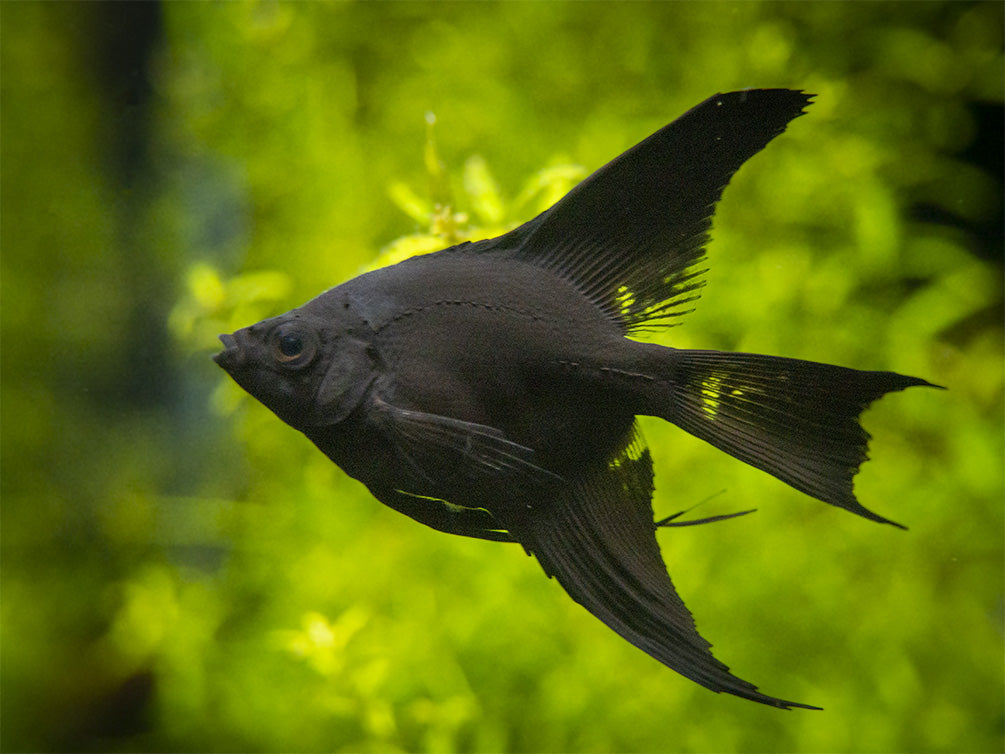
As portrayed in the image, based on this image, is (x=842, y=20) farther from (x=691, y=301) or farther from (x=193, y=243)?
(x=193, y=243)

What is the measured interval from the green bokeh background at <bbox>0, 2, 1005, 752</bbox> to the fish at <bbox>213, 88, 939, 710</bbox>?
25.9 inches

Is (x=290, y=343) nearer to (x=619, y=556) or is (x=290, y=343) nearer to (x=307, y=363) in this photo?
(x=307, y=363)

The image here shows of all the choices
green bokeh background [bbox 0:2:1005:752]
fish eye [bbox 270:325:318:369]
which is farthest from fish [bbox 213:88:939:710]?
green bokeh background [bbox 0:2:1005:752]

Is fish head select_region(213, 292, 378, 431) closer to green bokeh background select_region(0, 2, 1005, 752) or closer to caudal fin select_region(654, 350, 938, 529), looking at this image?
caudal fin select_region(654, 350, 938, 529)

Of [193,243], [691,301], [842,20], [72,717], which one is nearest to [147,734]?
[72,717]

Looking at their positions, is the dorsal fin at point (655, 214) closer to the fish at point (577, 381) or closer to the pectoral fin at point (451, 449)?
the fish at point (577, 381)

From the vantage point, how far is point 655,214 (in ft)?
2.10

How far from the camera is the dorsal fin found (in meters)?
0.60

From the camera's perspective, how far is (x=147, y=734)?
7.68 ft

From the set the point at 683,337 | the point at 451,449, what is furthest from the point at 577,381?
the point at 683,337

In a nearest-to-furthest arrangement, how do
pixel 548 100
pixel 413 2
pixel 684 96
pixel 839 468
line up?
pixel 839 468
pixel 684 96
pixel 548 100
pixel 413 2

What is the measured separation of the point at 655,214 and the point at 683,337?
24.4 inches

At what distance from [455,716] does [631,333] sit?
1.19m

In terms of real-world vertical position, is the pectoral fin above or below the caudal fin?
above
